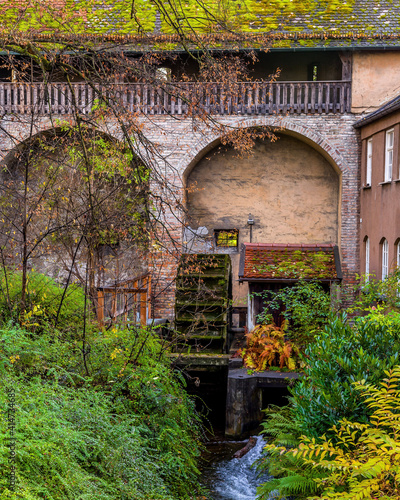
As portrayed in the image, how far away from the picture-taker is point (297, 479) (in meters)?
5.50

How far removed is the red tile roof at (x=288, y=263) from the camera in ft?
39.8

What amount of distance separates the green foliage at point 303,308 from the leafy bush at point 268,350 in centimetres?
25

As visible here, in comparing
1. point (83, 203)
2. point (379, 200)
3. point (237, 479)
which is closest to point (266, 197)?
point (379, 200)

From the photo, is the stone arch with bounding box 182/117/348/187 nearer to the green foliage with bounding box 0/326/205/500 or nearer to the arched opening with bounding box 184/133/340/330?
the arched opening with bounding box 184/133/340/330

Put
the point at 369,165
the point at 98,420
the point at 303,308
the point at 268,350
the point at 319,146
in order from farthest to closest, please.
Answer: the point at 319,146 → the point at 369,165 → the point at 303,308 → the point at 268,350 → the point at 98,420

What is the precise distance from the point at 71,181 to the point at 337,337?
798 cm

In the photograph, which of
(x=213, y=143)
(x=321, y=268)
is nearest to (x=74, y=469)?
(x=321, y=268)

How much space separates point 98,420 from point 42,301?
11.0 ft

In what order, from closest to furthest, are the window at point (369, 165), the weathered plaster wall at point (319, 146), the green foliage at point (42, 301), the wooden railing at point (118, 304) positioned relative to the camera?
the green foliage at point (42, 301)
the wooden railing at point (118, 304)
the window at point (369, 165)
the weathered plaster wall at point (319, 146)

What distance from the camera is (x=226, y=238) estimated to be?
18516 millimetres

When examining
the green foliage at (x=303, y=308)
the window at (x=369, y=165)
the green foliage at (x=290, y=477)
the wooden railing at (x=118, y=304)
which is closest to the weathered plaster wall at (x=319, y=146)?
the window at (x=369, y=165)

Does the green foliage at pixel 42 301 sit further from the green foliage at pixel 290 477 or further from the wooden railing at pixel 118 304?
the green foliage at pixel 290 477

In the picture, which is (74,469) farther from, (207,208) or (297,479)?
(207,208)

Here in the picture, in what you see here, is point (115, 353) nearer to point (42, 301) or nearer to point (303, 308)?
point (42, 301)
